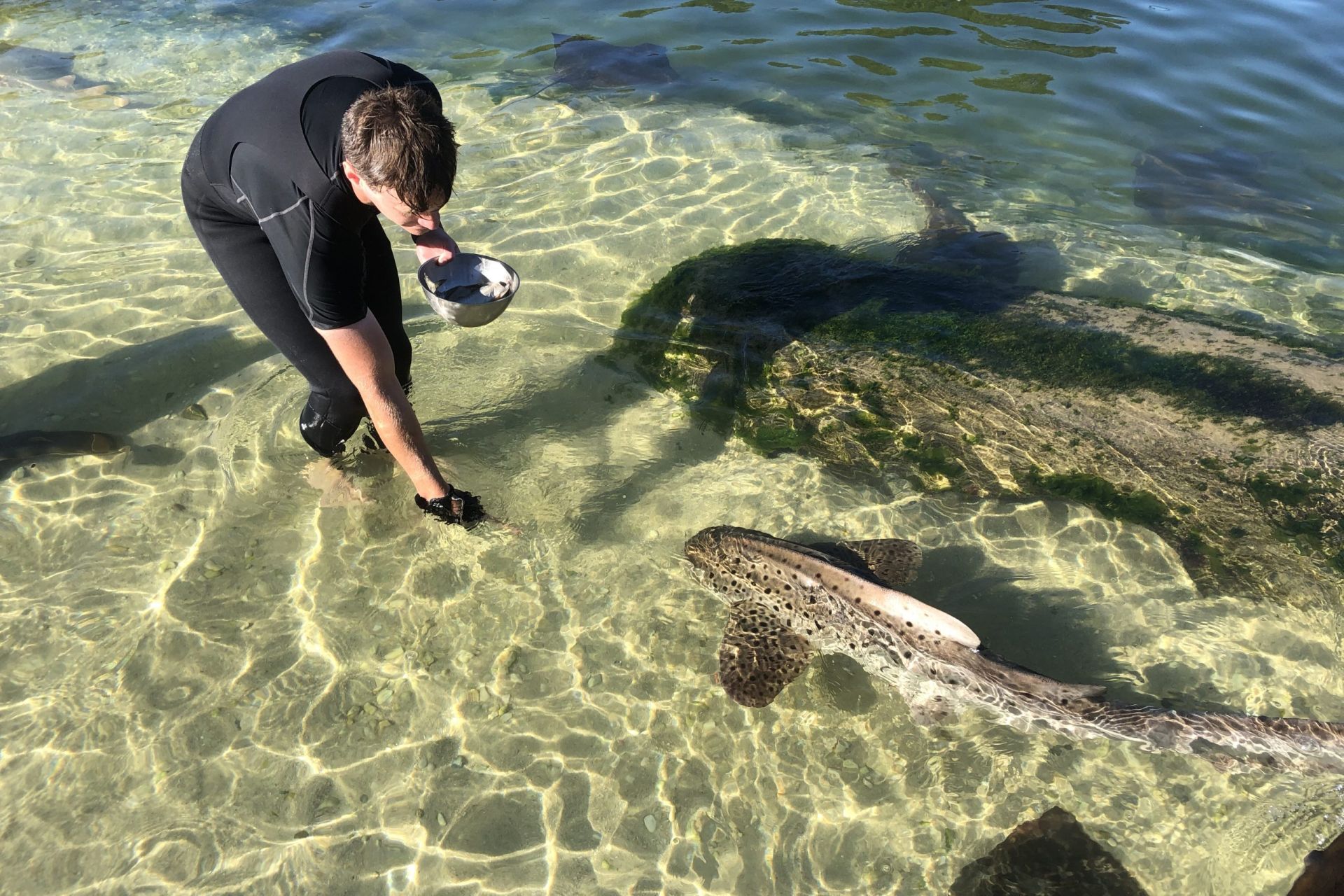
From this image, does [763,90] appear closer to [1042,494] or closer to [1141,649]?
[1042,494]

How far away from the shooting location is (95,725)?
4.41 meters

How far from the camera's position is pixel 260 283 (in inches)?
174

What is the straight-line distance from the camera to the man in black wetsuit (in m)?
3.21

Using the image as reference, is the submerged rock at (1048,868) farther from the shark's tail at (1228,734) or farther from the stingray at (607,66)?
the stingray at (607,66)

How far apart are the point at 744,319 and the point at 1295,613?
13.6 ft

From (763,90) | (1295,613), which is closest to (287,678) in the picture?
(1295,613)

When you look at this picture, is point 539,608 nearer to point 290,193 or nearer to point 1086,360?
point 290,193

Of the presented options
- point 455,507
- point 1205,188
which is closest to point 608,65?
point 1205,188

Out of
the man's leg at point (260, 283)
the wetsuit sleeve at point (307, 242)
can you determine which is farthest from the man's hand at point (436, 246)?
the wetsuit sleeve at point (307, 242)

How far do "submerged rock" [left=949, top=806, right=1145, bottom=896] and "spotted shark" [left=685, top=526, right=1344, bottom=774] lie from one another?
0.51 meters

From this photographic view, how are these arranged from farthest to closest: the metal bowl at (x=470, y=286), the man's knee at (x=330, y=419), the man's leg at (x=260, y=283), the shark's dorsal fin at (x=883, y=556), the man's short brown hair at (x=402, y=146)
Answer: the shark's dorsal fin at (x=883, y=556)
the man's knee at (x=330, y=419)
the metal bowl at (x=470, y=286)
the man's leg at (x=260, y=283)
the man's short brown hair at (x=402, y=146)

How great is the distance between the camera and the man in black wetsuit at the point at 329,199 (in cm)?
321

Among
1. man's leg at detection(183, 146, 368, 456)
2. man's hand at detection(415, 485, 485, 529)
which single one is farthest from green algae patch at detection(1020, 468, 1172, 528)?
man's leg at detection(183, 146, 368, 456)

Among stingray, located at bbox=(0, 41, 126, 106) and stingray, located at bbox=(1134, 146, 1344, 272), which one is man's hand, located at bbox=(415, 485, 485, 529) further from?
stingray, located at bbox=(0, 41, 126, 106)
